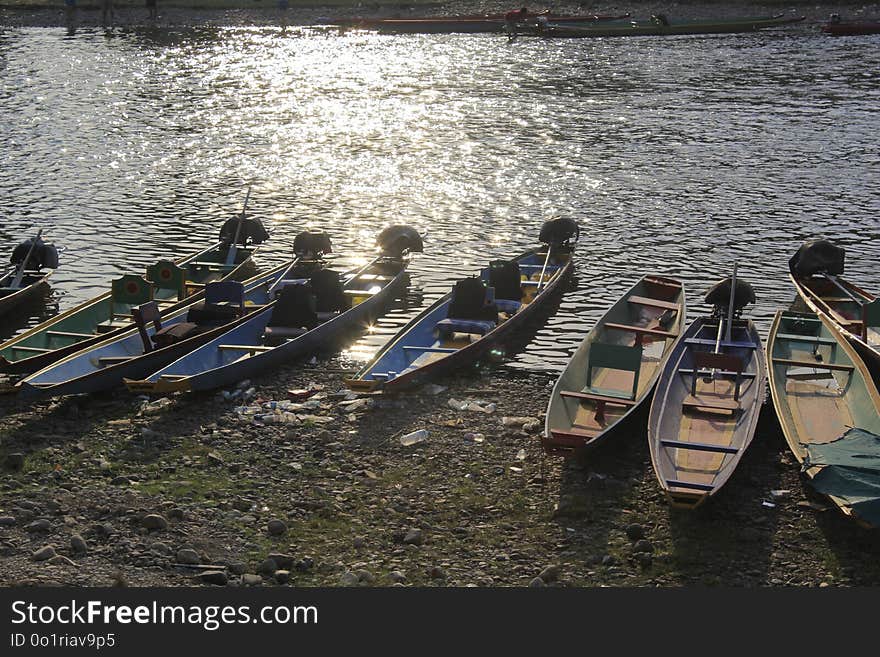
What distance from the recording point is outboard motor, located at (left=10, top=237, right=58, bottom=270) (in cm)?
2634

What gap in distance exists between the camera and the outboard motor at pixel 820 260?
25344mm

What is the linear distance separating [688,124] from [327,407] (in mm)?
32126

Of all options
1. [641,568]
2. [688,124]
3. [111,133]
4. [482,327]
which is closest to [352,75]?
[111,133]

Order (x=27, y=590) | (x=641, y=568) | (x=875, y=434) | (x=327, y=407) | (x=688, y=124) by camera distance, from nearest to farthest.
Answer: (x=27, y=590), (x=641, y=568), (x=875, y=434), (x=327, y=407), (x=688, y=124)

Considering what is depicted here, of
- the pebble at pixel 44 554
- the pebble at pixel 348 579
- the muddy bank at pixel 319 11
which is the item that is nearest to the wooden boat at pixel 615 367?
the pebble at pixel 348 579

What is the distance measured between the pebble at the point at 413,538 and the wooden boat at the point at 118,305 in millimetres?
8858

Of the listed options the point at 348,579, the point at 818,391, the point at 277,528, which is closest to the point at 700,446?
the point at 818,391

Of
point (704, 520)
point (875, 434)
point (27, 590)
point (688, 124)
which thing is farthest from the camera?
point (688, 124)

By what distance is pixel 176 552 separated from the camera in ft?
47.2

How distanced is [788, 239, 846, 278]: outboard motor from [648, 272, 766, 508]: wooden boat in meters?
3.96

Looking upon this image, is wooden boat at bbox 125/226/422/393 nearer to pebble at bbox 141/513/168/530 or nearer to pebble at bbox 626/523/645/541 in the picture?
pebble at bbox 141/513/168/530

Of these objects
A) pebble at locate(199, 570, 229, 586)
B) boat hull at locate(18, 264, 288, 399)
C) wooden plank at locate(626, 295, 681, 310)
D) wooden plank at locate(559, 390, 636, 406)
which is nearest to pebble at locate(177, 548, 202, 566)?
pebble at locate(199, 570, 229, 586)

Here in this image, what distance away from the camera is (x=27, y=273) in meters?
26.3

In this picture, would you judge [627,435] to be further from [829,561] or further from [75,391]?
[75,391]
